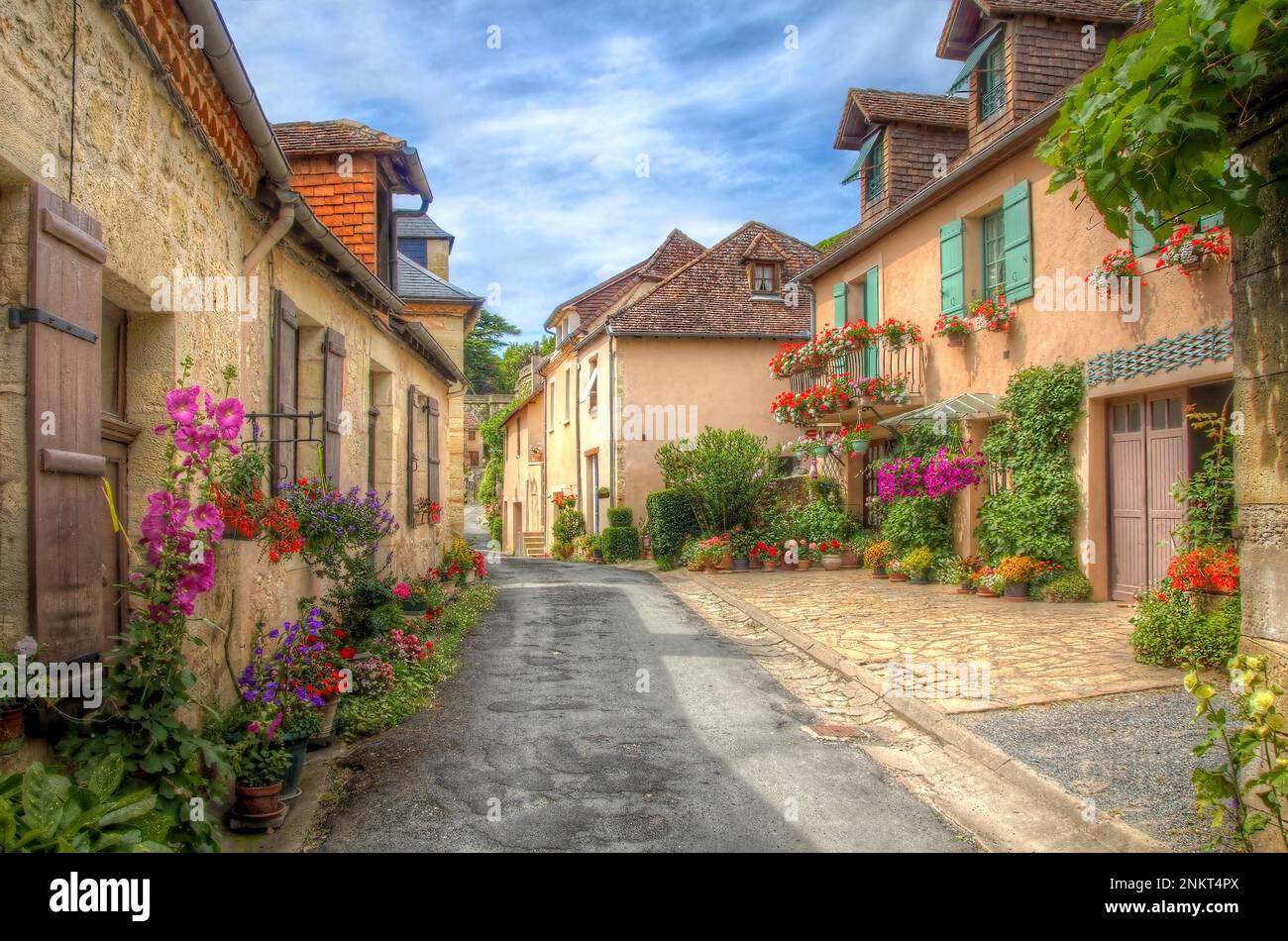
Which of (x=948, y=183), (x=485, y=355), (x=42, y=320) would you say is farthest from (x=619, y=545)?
(x=485, y=355)

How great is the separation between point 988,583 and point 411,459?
23.7 ft

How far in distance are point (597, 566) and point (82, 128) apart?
54.3 feet

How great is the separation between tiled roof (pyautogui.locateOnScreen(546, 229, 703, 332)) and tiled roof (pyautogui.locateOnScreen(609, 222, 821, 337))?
7.05 ft

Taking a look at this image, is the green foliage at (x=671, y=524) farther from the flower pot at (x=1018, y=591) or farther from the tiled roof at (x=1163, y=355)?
the tiled roof at (x=1163, y=355)

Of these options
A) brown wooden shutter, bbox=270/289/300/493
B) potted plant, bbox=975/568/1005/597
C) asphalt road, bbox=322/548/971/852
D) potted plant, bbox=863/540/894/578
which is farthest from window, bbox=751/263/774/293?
brown wooden shutter, bbox=270/289/300/493

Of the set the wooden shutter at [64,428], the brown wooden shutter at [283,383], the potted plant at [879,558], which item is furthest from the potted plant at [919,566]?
Answer: the wooden shutter at [64,428]

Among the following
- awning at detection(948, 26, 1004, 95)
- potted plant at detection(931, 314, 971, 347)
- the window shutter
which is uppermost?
awning at detection(948, 26, 1004, 95)

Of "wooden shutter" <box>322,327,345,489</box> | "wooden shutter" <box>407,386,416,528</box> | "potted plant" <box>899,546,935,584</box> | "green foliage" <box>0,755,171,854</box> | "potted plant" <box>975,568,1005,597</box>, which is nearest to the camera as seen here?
"green foliage" <box>0,755,171,854</box>

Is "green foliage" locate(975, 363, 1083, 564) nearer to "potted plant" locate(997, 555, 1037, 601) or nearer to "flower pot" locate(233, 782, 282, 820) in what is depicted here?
"potted plant" locate(997, 555, 1037, 601)

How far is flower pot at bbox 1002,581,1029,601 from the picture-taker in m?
10.8

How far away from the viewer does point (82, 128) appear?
12.3 ft

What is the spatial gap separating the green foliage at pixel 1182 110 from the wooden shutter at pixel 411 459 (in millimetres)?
9382
